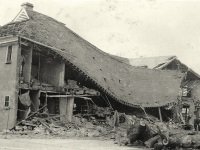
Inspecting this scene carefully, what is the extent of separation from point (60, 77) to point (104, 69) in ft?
23.2

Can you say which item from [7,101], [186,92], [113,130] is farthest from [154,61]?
[7,101]

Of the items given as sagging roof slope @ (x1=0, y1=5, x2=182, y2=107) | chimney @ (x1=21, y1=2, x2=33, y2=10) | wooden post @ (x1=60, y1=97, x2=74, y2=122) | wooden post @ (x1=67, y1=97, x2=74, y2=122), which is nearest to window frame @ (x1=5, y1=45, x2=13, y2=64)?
sagging roof slope @ (x1=0, y1=5, x2=182, y2=107)

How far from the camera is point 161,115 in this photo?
37.9 meters

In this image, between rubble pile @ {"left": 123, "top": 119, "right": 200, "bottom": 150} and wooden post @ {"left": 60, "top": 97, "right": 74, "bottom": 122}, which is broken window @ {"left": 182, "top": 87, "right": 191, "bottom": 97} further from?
rubble pile @ {"left": 123, "top": 119, "right": 200, "bottom": 150}

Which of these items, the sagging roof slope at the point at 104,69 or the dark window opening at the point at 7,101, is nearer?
the dark window opening at the point at 7,101

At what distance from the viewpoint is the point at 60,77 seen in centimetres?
2869

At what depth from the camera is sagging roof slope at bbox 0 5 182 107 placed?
29172 millimetres

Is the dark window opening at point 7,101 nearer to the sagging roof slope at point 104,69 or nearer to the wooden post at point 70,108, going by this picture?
the sagging roof slope at point 104,69

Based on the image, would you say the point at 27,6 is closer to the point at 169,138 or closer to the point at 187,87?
the point at 169,138

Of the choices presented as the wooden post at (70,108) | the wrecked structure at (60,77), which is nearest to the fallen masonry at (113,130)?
the wooden post at (70,108)

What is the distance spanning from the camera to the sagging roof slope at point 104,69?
2917 cm

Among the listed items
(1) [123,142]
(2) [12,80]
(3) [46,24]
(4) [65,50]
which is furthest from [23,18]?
(1) [123,142]

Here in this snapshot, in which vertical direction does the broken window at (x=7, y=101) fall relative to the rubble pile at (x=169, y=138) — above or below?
above

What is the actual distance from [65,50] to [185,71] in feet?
62.8
